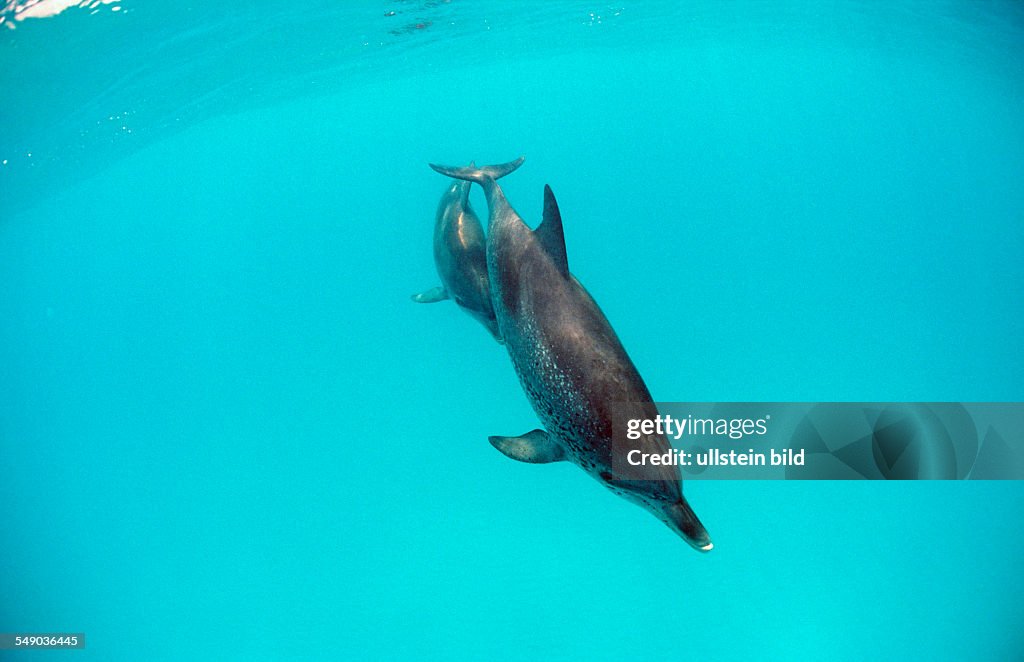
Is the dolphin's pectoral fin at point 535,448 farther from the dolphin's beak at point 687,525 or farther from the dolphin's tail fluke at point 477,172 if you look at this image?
the dolphin's tail fluke at point 477,172

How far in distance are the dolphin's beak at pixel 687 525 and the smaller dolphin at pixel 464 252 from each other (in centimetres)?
289

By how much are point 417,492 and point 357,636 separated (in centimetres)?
348

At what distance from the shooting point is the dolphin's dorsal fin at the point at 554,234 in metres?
4.73

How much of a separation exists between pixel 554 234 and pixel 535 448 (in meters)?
1.82

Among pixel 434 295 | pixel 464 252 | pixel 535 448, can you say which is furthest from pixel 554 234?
pixel 434 295

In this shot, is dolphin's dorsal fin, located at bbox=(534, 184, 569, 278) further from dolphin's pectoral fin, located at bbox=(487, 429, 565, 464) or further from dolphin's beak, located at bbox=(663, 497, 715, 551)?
dolphin's beak, located at bbox=(663, 497, 715, 551)

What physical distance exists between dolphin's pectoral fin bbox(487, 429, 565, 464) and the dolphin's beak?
1.10 meters

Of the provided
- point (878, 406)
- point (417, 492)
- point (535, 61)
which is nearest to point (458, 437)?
point (417, 492)

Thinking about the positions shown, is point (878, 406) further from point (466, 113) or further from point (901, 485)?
point (466, 113)

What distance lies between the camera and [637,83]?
3797 cm

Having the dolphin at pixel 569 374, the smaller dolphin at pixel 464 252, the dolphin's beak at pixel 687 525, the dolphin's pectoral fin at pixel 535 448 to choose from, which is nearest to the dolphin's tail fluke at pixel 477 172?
the smaller dolphin at pixel 464 252

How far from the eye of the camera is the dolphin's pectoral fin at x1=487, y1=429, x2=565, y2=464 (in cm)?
486

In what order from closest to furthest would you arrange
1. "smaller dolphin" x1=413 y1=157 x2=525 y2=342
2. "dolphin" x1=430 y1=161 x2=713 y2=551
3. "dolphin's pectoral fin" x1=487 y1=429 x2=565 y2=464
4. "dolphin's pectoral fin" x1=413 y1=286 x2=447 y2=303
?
"dolphin" x1=430 y1=161 x2=713 y2=551, "dolphin's pectoral fin" x1=487 y1=429 x2=565 y2=464, "smaller dolphin" x1=413 y1=157 x2=525 y2=342, "dolphin's pectoral fin" x1=413 y1=286 x2=447 y2=303

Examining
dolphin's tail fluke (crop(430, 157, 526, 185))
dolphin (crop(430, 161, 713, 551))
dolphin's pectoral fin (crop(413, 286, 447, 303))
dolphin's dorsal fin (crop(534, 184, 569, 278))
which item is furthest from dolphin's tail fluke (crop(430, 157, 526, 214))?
dolphin's pectoral fin (crop(413, 286, 447, 303))
